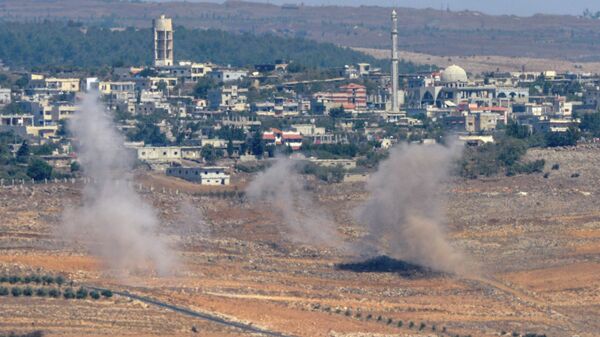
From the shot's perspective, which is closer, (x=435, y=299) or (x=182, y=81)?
(x=435, y=299)

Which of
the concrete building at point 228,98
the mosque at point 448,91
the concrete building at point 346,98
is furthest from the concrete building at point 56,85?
the mosque at point 448,91

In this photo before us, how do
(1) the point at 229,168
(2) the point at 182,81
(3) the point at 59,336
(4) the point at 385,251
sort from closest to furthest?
(3) the point at 59,336 → (4) the point at 385,251 → (1) the point at 229,168 → (2) the point at 182,81

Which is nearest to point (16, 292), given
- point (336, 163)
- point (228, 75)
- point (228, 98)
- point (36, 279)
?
point (36, 279)

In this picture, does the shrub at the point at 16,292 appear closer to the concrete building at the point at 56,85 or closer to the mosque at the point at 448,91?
the mosque at the point at 448,91

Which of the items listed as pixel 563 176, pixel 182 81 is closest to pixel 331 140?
pixel 563 176

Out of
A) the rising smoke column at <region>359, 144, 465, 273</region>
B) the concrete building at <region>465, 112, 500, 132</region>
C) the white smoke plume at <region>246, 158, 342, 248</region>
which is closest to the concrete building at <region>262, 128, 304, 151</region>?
the white smoke plume at <region>246, 158, 342, 248</region>

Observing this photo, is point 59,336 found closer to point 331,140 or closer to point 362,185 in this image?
point 362,185

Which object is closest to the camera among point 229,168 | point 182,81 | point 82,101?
point 229,168
